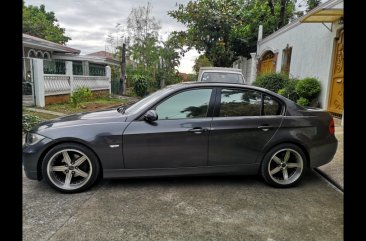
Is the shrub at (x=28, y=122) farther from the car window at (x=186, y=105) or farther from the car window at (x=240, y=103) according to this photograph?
the car window at (x=240, y=103)

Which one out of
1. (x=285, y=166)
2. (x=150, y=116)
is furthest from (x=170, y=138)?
(x=285, y=166)

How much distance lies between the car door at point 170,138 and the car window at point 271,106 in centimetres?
86

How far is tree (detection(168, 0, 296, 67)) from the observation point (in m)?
21.5

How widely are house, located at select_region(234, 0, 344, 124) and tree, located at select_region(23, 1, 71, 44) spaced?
2778cm

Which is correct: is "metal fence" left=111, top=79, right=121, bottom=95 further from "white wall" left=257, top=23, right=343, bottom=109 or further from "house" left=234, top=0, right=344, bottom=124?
"white wall" left=257, top=23, right=343, bottom=109

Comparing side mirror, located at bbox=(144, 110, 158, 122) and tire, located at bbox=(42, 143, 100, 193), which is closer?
tire, located at bbox=(42, 143, 100, 193)

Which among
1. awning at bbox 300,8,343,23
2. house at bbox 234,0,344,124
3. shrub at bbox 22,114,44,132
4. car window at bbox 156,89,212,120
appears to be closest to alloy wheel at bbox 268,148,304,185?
car window at bbox 156,89,212,120

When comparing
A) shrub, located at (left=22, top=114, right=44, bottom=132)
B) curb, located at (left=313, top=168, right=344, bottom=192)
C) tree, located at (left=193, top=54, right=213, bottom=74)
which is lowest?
curb, located at (left=313, top=168, right=344, bottom=192)

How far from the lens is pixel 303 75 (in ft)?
38.9

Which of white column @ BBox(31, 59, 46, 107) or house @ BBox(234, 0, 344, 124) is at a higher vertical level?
house @ BBox(234, 0, 344, 124)

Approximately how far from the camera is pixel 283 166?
4.17 m
